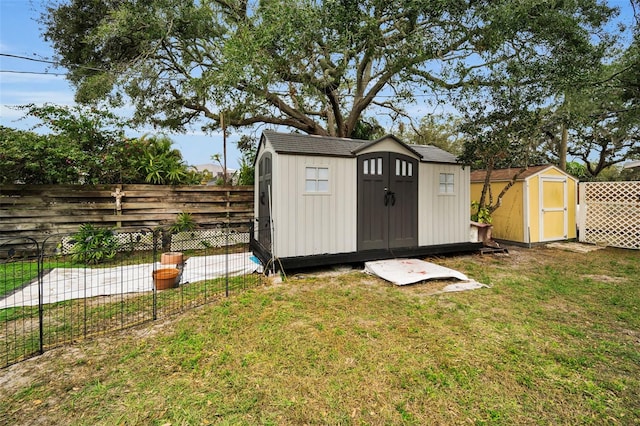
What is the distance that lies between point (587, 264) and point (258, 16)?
9936 mm

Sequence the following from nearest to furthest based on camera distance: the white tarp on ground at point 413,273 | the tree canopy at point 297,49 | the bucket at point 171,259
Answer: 1. the white tarp on ground at point 413,273
2. the bucket at point 171,259
3. the tree canopy at point 297,49

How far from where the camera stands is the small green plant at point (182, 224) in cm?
669

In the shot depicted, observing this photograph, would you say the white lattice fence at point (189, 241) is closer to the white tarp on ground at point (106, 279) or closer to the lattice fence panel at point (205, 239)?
the lattice fence panel at point (205, 239)

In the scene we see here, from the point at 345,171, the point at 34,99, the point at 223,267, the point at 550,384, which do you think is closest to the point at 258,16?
the point at 34,99

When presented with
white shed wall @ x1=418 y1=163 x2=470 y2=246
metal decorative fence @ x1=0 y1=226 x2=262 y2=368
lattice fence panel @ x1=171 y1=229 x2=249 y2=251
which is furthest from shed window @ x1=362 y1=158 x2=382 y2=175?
lattice fence panel @ x1=171 y1=229 x2=249 y2=251

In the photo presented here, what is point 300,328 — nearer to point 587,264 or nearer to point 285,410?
point 285,410

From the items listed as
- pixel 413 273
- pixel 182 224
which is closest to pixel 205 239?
pixel 182 224

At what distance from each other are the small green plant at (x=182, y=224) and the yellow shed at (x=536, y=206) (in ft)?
25.6

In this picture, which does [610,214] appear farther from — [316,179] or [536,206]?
[316,179]

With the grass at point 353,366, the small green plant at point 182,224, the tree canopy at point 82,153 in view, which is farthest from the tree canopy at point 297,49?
the grass at point 353,366

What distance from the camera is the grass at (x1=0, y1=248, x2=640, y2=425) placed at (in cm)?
181

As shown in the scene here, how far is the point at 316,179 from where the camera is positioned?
16.2 ft

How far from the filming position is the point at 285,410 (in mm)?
1821

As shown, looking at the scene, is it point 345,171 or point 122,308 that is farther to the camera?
point 345,171
